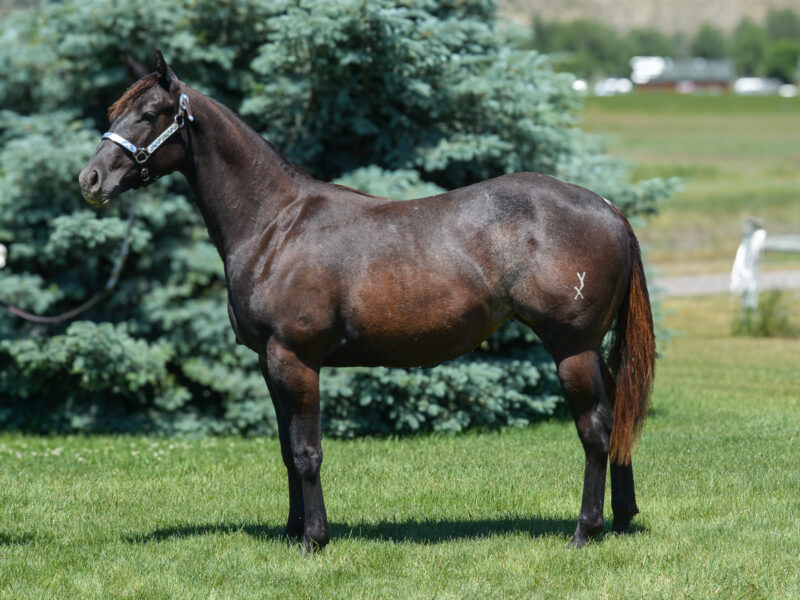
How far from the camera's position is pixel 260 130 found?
407 inches

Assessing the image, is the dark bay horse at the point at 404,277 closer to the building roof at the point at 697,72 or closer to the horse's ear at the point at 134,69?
the horse's ear at the point at 134,69

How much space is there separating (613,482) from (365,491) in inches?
77.3

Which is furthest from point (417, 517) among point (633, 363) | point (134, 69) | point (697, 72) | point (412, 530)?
point (697, 72)

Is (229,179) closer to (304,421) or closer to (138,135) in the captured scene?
(138,135)

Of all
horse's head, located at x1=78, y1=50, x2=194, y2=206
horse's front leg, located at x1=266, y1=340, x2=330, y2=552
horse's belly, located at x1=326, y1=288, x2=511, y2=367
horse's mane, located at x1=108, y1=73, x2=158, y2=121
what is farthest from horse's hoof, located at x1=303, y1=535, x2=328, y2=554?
horse's mane, located at x1=108, y1=73, x2=158, y2=121

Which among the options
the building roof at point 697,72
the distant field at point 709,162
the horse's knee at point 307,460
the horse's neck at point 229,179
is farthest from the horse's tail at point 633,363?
the building roof at point 697,72

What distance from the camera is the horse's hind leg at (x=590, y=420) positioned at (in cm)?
569

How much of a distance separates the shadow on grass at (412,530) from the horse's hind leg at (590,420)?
28 centimetres

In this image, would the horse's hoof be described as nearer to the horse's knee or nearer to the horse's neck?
the horse's knee

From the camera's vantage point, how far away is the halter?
18.7ft

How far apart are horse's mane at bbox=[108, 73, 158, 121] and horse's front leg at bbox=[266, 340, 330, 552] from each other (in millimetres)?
1520

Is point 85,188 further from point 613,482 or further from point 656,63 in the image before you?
point 656,63

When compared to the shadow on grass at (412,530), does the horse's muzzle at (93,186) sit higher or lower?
higher

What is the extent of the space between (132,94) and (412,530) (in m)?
3.00
